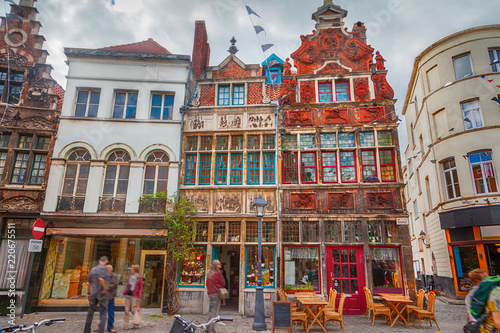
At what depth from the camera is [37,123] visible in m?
13.3

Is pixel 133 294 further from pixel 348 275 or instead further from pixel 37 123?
pixel 37 123

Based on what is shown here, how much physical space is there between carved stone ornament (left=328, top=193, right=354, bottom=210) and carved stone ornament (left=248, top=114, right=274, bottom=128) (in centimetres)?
397

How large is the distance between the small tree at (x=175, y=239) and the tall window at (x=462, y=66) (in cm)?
1586

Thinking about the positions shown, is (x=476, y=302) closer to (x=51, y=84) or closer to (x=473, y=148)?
(x=473, y=148)

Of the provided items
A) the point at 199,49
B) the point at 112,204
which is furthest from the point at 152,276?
the point at 199,49

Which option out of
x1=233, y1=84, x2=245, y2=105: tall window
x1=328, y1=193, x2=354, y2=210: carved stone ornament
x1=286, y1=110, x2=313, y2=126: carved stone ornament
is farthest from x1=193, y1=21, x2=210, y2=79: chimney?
x1=328, y1=193, x2=354, y2=210: carved stone ornament

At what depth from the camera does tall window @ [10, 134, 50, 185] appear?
42.2ft

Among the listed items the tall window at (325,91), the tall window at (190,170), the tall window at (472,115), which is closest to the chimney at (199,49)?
the tall window at (190,170)

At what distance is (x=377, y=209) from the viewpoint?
12055mm

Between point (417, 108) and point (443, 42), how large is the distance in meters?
4.42

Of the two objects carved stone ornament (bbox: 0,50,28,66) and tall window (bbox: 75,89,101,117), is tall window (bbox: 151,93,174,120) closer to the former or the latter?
tall window (bbox: 75,89,101,117)

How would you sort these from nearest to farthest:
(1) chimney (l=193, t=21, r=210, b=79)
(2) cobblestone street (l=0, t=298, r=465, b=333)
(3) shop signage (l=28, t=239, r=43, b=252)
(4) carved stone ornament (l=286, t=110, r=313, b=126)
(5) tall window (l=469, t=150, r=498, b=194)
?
(2) cobblestone street (l=0, t=298, r=465, b=333) < (3) shop signage (l=28, t=239, r=43, b=252) < (4) carved stone ornament (l=286, t=110, r=313, b=126) < (5) tall window (l=469, t=150, r=498, b=194) < (1) chimney (l=193, t=21, r=210, b=79)

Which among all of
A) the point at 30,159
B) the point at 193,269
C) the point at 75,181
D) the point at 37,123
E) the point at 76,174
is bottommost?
the point at 193,269

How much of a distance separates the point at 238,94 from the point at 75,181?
7.92m
